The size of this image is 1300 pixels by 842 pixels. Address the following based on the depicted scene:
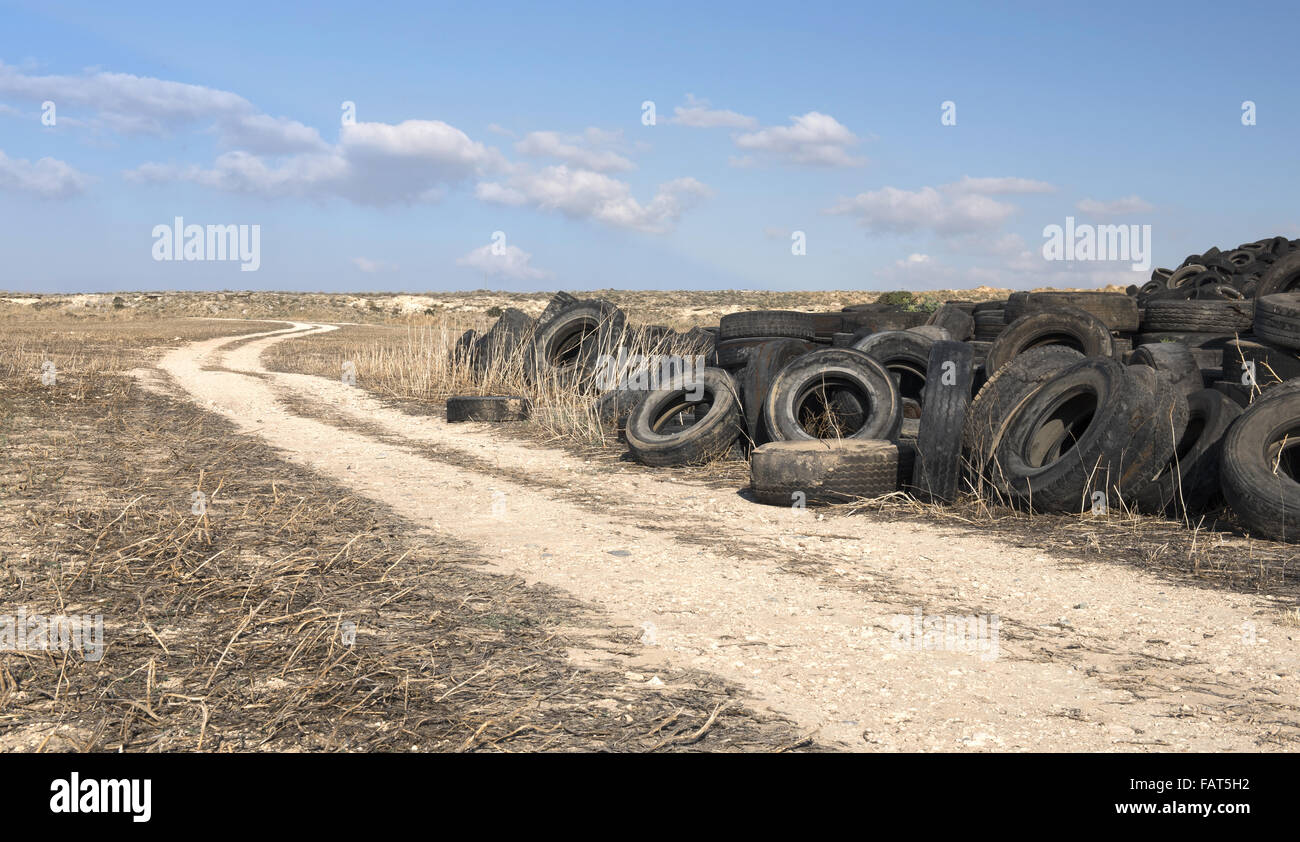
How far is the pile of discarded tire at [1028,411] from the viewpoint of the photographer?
7.51m

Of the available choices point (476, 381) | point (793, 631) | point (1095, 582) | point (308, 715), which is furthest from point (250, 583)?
point (476, 381)

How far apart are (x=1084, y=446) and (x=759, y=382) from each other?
11.8ft

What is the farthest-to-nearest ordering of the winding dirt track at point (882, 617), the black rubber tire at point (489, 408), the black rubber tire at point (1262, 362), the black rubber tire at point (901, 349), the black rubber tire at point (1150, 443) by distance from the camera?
the black rubber tire at point (489, 408)
the black rubber tire at point (901, 349)
the black rubber tire at point (1262, 362)
the black rubber tire at point (1150, 443)
the winding dirt track at point (882, 617)

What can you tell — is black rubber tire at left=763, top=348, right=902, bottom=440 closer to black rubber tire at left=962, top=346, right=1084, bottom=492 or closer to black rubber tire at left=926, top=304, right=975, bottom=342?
black rubber tire at left=962, top=346, right=1084, bottom=492

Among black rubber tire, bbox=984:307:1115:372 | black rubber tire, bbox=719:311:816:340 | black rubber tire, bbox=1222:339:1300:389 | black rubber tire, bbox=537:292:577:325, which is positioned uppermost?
black rubber tire, bbox=537:292:577:325

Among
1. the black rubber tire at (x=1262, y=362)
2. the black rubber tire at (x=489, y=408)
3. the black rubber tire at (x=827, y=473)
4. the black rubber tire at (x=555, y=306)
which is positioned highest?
the black rubber tire at (x=555, y=306)

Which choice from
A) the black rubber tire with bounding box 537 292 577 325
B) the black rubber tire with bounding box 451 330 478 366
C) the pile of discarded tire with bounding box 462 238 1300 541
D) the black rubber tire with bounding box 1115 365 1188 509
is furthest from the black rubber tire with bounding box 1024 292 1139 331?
the black rubber tire with bounding box 451 330 478 366

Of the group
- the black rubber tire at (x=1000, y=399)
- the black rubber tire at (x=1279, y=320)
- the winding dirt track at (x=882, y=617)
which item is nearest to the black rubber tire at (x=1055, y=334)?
the black rubber tire at (x=1279, y=320)

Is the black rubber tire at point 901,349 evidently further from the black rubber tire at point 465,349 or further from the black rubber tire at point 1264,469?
the black rubber tire at point 465,349

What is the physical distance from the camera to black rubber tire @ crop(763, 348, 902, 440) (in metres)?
9.58

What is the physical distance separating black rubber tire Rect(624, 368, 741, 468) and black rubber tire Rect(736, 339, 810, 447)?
0.12 meters

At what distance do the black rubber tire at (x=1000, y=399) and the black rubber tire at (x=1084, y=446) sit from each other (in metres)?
0.09

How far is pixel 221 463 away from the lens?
1020cm
